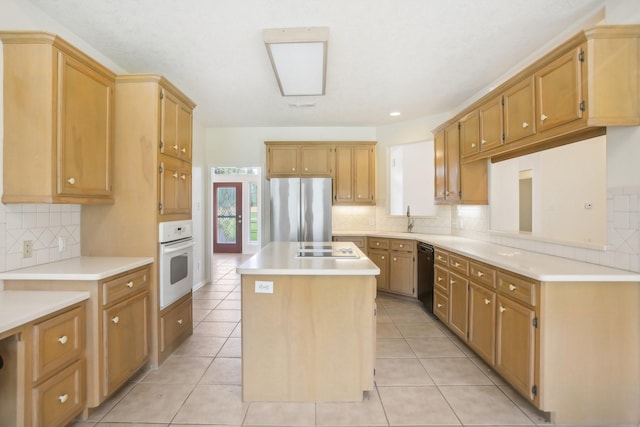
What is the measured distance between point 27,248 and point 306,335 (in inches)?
75.8

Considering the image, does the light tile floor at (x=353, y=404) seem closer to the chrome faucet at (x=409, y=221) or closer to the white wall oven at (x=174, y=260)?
the white wall oven at (x=174, y=260)

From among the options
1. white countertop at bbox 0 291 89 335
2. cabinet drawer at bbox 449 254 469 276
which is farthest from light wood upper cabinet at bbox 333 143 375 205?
white countertop at bbox 0 291 89 335

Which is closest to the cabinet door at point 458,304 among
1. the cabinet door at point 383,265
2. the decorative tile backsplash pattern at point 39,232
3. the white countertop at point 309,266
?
the white countertop at point 309,266

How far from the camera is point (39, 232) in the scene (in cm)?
215

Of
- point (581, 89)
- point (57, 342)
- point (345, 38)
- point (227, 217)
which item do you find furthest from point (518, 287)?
point (227, 217)

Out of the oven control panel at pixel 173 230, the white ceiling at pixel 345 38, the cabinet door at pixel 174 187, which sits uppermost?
the white ceiling at pixel 345 38

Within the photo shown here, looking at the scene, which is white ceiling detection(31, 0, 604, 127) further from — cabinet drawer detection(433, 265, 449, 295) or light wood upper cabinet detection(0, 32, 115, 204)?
cabinet drawer detection(433, 265, 449, 295)

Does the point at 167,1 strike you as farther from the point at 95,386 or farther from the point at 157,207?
the point at 95,386

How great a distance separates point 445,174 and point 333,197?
5.73 feet

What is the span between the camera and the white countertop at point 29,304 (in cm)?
141

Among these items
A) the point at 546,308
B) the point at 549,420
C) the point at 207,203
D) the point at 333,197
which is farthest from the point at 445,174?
the point at 207,203

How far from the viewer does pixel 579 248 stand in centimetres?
228

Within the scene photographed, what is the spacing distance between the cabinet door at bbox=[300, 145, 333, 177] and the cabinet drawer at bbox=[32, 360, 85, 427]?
372 cm

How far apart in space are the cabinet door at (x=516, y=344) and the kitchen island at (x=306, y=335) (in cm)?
96
